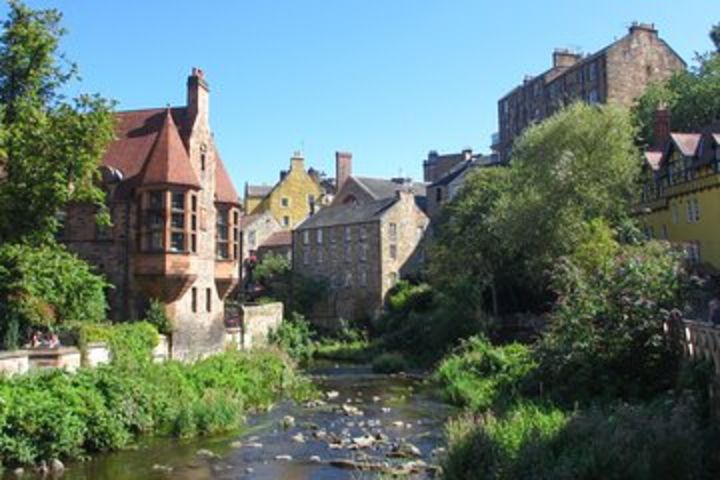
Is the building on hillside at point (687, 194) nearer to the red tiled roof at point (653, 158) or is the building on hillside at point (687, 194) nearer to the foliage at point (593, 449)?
the red tiled roof at point (653, 158)

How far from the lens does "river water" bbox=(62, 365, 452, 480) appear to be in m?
19.2

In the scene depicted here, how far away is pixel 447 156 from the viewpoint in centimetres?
9081

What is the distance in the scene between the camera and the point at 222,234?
133ft

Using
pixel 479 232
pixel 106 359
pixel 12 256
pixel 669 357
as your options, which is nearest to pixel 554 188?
pixel 479 232

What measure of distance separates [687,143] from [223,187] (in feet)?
78.7

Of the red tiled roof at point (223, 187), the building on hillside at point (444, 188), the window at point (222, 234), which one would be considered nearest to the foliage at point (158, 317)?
the window at point (222, 234)

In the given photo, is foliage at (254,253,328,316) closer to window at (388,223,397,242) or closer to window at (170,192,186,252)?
window at (388,223,397,242)

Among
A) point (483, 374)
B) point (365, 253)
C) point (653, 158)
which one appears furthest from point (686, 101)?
point (483, 374)

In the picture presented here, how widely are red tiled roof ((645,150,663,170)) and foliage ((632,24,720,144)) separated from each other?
14.2ft

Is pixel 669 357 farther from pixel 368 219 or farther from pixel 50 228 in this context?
pixel 368 219

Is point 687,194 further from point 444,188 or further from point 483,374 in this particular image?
point 444,188

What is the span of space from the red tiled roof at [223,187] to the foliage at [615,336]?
19819 millimetres

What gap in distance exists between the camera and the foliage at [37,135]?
24.7 metres

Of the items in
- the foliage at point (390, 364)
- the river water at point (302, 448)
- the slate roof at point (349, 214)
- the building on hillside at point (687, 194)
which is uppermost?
the slate roof at point (349, 214)
